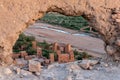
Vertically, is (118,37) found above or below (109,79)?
above

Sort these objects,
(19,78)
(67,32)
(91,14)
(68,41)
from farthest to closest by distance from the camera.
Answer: (67,32), (68,41), (91,14), (19,78)

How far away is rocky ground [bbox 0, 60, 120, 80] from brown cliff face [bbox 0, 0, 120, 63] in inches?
10.3

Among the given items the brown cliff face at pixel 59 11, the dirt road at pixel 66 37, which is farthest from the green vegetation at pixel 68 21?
the brown cliff face at pixel 59 11

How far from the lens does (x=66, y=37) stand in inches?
837

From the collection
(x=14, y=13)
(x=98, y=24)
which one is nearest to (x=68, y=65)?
(x=98, y=24)

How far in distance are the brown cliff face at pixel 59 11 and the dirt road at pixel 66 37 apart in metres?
10.7

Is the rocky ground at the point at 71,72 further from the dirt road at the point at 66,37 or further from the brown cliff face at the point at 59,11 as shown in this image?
the dirt road at the point at 66,37

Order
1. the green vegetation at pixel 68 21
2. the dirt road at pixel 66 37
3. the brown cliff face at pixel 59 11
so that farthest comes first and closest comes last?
the green vegetation at pixel 68 21, the dirt road at pixel 66 37, the brown cliff face at pixel 59 11

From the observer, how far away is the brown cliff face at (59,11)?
5375 mm

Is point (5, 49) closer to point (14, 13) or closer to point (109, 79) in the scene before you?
point (14, 13)

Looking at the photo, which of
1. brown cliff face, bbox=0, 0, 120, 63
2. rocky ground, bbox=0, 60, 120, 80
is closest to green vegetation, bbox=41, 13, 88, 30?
brown cliff face, bbox=0, 0, 120, 63

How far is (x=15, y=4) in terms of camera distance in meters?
5.40

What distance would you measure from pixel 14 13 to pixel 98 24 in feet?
5.13

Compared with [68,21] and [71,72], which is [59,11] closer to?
[71,72]
